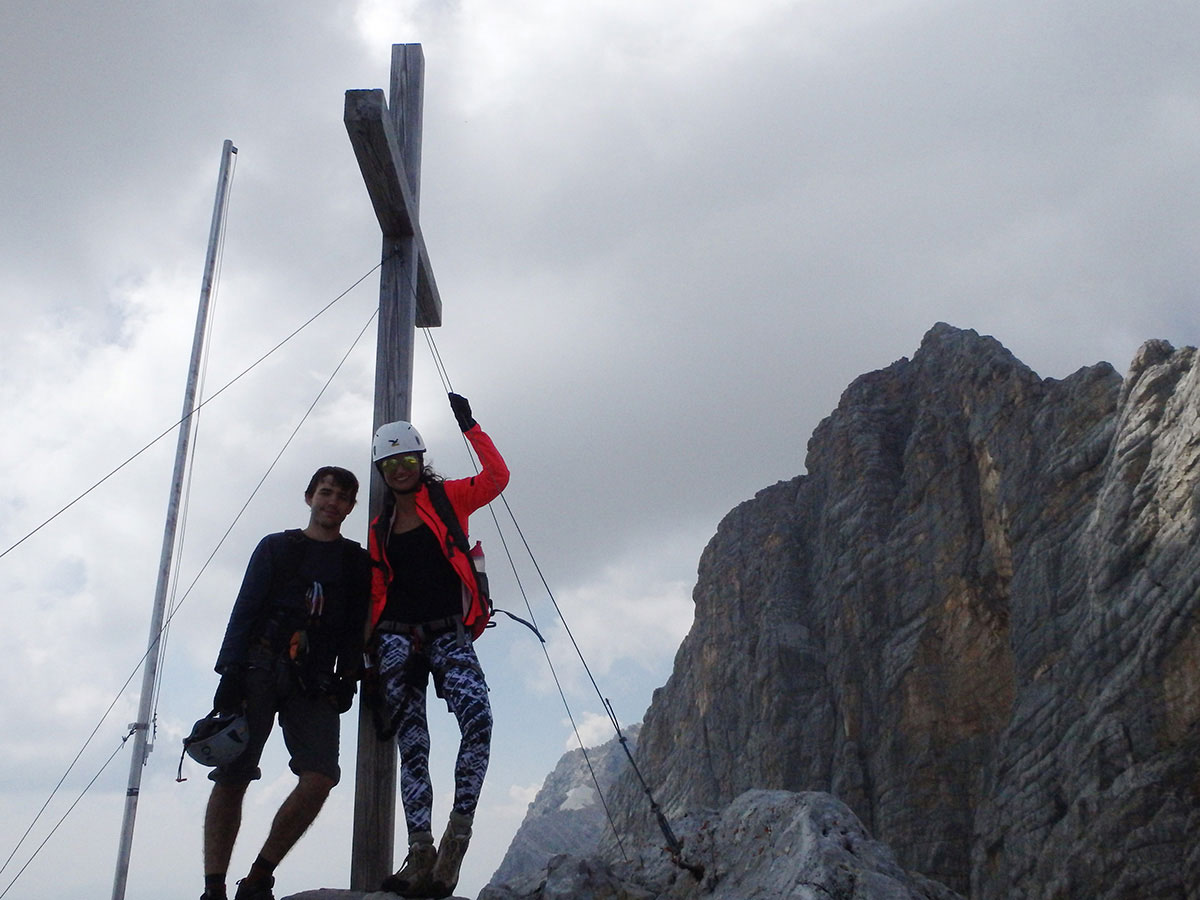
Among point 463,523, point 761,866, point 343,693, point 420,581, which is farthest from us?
point 463,523

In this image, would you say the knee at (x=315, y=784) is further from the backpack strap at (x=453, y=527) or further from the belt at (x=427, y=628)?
the backpack strap at (x=453, y=527)

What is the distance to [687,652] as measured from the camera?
3947 inches

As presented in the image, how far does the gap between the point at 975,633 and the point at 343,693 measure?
6634 cm

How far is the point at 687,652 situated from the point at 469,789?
97.4m

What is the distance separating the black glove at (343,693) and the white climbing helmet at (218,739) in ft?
1.47

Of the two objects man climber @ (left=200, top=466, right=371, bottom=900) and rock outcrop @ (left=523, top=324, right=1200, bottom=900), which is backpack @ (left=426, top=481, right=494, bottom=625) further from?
rock outcrop @ (left=523, top=324, right=1200, bottom=900)

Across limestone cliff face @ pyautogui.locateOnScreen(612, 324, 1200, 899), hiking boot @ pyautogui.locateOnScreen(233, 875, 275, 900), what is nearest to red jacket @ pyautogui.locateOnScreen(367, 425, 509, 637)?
hiking boot @ pyautogui.locateOnScreen(233, 875, 275, 900)

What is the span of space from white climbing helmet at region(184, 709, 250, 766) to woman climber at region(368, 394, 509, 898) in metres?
0.71

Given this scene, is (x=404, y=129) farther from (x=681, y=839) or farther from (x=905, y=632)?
(x=905, y=632)

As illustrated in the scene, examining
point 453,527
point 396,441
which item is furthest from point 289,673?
point 396,441

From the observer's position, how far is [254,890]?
4824mm

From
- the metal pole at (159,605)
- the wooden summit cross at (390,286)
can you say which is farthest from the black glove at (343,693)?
the metal pole at (159,605)

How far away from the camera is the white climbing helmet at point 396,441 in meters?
5.77

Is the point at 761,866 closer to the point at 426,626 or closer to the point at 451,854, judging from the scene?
the point at 451,854
